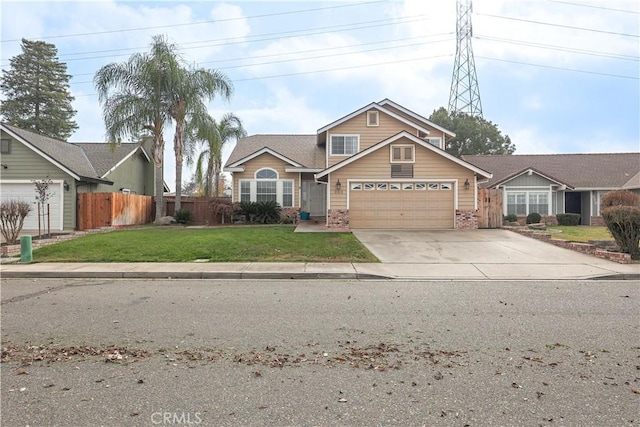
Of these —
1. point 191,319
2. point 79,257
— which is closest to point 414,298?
point 191,319

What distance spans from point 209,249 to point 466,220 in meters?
12.7

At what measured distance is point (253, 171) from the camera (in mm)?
22891

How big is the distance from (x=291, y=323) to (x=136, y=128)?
18675mm

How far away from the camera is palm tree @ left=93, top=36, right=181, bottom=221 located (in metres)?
20.0

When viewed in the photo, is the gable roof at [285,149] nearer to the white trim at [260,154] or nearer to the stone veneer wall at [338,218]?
the white trim at [260,154]

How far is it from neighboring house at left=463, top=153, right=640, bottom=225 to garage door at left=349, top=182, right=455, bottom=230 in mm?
7956

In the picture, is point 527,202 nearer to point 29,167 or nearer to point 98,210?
point 98,210

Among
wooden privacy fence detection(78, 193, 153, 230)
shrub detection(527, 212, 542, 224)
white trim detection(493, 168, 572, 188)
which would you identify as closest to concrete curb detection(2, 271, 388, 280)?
wooden privacy fence detection(78, 193, 153, 230)

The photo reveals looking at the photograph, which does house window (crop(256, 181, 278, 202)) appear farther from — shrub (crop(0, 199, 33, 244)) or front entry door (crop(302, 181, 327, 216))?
shrub (crop(0, 199, 33, 244))

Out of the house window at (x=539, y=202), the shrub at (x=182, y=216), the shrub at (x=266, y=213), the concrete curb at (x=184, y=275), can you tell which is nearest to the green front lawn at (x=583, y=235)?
the house window at (x=539, y=202)

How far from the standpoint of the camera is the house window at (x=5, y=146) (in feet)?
60.9

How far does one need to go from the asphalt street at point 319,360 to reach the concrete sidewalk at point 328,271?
2.11 meters

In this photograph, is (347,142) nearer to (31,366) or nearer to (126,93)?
(126,93)

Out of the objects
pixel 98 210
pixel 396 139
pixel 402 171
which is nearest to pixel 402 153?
pixel 396 139
